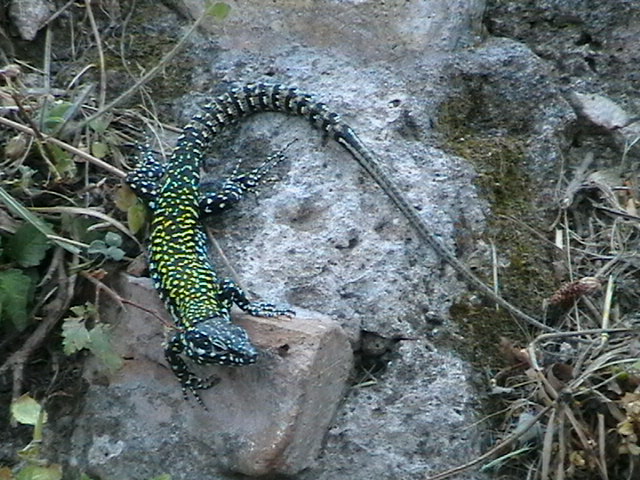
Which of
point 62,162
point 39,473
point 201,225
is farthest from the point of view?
point 201,225

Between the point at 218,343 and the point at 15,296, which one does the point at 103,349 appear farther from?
the point at 218,343

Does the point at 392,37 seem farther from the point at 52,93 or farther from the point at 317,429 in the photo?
the point at 317,429

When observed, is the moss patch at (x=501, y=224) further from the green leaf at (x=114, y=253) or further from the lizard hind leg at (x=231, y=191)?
the green leaf at (x=114, y=253)

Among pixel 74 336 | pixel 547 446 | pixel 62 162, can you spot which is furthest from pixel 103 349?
pixel 547 446

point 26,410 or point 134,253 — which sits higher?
point 134,253

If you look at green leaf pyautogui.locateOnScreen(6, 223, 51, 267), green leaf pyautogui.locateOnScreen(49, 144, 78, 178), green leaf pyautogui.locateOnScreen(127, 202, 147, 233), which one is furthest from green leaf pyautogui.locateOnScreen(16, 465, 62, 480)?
green leaf pyautogui.locateOnScreen(49, 144, 78, 178)

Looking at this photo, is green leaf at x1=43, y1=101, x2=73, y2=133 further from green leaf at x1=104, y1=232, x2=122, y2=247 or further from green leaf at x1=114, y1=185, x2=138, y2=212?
green leaf at x1=104, y1=232, x2=122, y2=247

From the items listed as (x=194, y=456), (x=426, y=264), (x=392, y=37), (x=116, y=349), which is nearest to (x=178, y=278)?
(x=116, y=349)
